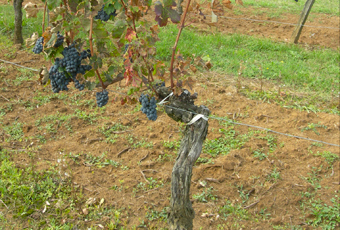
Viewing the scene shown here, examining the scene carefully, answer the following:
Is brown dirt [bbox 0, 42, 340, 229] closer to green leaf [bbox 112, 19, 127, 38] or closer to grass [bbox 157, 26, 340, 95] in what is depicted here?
grass [bbox 157, 26, 340, 95]

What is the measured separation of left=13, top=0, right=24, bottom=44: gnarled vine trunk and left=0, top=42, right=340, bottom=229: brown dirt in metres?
1.27

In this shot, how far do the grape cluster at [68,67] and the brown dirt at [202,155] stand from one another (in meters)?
1.30

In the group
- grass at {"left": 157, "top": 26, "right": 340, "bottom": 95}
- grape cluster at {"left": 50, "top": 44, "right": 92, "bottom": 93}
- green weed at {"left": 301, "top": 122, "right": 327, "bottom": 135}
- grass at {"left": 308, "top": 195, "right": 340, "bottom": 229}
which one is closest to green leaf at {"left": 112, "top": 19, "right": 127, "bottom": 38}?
grape cluster at {"left": 50, "top": 44, "right": 92, "bottom": 93}

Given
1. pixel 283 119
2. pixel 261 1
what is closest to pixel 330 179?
pixel 283 119

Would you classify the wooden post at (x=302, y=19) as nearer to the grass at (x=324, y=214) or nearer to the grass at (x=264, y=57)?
the grass at (x=264, y=57)

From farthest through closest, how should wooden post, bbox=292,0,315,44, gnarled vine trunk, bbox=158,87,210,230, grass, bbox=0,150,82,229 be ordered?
wooden post, bbox=292,0,315,44, grass, bbox=0,150,82,229, gnarled vine trunk, bbox=158,87,210,230

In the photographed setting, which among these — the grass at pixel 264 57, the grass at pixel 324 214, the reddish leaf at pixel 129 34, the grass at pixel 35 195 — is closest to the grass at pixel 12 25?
the grass at pixel 264 57

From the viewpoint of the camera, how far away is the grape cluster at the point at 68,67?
77.3 inches

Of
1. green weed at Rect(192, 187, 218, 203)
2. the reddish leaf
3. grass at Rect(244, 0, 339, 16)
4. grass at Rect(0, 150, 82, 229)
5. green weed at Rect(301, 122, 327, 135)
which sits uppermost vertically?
grass at Rect(244, 0, 339, 16)

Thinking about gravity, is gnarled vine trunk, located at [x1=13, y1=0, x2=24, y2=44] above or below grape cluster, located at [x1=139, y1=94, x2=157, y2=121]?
below

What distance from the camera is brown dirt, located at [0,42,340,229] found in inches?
121

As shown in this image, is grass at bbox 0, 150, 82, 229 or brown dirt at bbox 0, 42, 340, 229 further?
brown dirt at bbox 0, 42, 340, 229

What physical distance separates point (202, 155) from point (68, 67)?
2124mm

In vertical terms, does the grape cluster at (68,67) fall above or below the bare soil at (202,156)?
above
